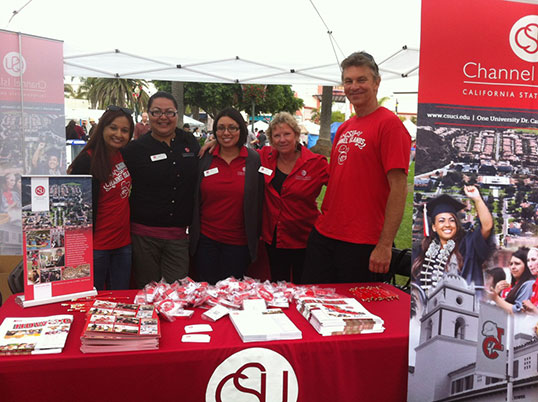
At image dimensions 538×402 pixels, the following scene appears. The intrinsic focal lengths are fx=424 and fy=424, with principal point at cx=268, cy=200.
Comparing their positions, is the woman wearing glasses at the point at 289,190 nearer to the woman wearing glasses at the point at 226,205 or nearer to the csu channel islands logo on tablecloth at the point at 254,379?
the woman wearing glasses at the point at 226,205

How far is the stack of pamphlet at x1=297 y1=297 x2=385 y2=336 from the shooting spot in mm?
1723

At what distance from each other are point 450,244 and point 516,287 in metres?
0.33

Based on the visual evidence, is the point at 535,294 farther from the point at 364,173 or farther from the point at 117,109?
the point at 117,109

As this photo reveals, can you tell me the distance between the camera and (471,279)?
1.68 meters

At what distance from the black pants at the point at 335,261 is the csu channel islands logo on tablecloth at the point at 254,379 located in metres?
0.94

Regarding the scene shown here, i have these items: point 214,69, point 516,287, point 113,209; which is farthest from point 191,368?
point 214,69

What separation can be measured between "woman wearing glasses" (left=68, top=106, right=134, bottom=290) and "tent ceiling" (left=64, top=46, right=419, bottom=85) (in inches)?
96.1

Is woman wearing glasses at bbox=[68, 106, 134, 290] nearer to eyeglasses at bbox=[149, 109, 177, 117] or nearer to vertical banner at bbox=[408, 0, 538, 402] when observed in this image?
eyeglasses at bbox=[149, 109, 177, 117]

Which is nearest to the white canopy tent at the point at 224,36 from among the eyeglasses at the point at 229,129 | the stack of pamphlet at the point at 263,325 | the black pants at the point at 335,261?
the eyeglasses at the point at 229,129

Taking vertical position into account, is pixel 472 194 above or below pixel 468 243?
above

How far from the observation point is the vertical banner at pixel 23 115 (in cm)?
363

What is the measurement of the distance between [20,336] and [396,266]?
8.40ft

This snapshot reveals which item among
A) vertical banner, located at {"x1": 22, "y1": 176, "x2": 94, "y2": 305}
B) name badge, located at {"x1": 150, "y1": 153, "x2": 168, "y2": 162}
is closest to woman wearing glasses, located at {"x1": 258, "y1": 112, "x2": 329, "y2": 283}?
name badge, located at {"x1": 150, "y1": 153, "x2": 168, "y2": 162}

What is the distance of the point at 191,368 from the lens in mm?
1556
